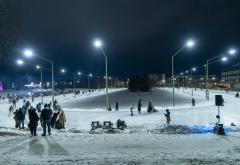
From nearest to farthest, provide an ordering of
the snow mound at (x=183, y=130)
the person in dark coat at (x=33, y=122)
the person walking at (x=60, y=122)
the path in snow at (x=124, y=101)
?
the person in dark coat at (x=33, y=122), the snow mound at (x=183, y=130), the person walking at (x=60, y=122), the path in snow at (x=124, y=101)

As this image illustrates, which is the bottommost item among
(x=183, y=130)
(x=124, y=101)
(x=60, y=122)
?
(x=183, y=130)

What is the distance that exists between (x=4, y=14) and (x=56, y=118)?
7859 mm

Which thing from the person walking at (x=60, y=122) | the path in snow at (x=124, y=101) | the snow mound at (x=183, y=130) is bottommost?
the snow mound at (x=183, y=130)

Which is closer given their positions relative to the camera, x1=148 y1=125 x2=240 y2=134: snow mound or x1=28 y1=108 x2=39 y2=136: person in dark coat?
x1=28 y1=108 x2=39 y2=136: person in dark coat

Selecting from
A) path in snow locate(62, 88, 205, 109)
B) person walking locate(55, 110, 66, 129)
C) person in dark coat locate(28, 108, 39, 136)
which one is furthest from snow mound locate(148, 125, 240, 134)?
path in snow locate(62, 88, 205, 109)

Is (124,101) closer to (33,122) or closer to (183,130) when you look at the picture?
(183,130)

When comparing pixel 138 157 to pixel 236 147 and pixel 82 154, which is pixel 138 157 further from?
pixel 236 147

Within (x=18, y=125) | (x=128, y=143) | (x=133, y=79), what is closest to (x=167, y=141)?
(x=128, y=143)

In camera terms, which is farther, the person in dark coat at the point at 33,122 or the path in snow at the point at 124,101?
the path in snow at the point at 124,101

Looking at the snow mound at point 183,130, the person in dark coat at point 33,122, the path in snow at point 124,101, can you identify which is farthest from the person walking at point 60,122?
the path in snow at point 124,101

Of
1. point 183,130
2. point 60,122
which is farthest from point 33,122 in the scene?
point 183,130

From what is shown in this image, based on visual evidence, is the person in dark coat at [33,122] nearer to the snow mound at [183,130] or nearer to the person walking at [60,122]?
the person walking at [60,122]

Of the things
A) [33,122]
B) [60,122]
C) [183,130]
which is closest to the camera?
[33,122]

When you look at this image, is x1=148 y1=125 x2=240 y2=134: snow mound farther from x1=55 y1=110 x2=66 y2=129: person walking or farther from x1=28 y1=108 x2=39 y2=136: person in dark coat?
x1=28 y1=108 x2=39 y2=136: person in dark coat
